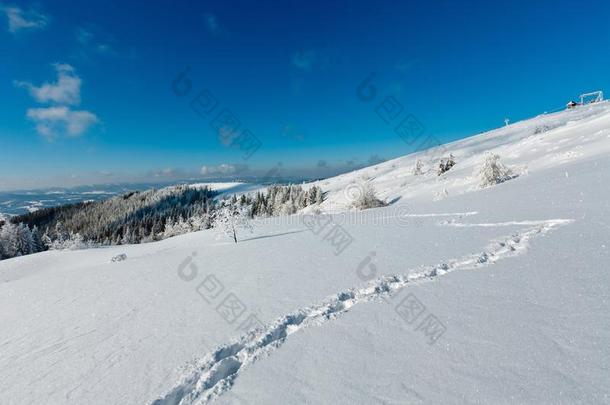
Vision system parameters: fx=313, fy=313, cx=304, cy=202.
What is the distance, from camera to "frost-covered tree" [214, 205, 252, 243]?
26328 millimetres

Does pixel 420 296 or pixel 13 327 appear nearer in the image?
pixel 420 296

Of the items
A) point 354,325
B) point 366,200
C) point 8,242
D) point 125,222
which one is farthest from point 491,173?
point 125,222

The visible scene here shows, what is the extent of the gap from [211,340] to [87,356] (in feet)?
10.1

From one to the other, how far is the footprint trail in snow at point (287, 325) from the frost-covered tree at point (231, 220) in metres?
18.0

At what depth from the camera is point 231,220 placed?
26.3m

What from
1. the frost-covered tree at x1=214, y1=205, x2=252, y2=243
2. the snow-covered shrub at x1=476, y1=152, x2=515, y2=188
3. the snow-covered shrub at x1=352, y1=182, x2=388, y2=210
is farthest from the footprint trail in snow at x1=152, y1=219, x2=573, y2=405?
the snow-covered shrub at x1=352, y1=182, x2=388, y2=210

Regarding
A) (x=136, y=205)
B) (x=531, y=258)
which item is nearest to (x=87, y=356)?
(x=531, y=258)

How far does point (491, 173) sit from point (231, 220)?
23.7 meters

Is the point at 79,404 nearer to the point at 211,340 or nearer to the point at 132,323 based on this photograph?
the point at 211,340

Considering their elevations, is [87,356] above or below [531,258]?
below

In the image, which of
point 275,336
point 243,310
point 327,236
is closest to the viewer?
point 275,336

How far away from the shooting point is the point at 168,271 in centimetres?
1543

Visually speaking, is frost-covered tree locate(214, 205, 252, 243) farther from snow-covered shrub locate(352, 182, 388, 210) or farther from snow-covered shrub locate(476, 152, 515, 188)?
snow-covered shrub locate(476, 152, 515, 188)

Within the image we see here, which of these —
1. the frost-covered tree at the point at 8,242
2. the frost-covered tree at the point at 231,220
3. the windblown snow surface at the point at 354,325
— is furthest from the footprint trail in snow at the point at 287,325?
A: the frost-covered tree at the point at 8,242
